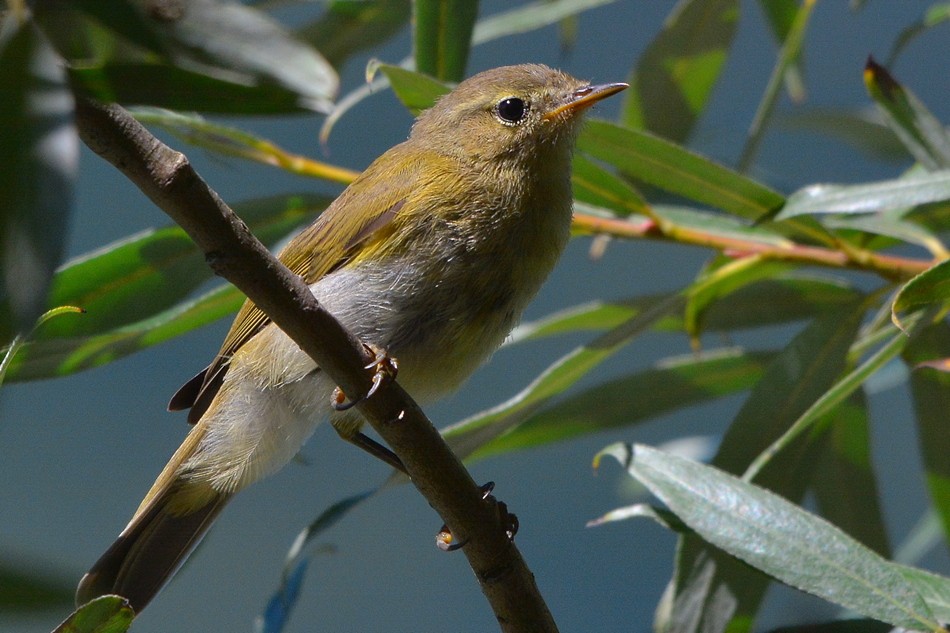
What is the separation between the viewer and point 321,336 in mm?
1312

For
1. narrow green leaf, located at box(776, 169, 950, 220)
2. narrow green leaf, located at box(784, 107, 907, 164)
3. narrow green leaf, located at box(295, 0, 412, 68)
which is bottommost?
narrow green leaf, located at box(776, 169, 950, 220)

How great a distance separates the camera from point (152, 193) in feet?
3.50

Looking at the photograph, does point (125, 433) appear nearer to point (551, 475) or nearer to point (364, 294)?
point (551, 475)

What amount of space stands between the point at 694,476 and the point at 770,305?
0.89 m

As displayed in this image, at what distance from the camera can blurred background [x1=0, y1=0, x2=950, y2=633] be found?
4539mm

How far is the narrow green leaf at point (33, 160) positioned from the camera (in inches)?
28.6

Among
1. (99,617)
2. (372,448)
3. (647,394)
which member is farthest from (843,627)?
(99,617)

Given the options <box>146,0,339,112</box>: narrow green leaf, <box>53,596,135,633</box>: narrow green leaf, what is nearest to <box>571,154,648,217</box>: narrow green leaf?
<box>53,596,135,633</box>: narrow green leaf

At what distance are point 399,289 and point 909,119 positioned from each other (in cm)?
114

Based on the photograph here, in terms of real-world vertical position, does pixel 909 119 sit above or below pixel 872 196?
above

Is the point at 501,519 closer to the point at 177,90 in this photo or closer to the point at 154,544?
the point at 154,544

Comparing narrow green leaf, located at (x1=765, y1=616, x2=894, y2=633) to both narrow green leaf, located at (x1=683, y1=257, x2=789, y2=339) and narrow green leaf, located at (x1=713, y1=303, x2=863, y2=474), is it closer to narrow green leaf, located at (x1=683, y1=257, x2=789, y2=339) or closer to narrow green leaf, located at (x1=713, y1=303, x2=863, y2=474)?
narrow green leaf, located at (x1=713, y1=303, x2=863, y2=474)

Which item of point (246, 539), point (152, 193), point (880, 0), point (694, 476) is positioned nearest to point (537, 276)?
point (694, 476)

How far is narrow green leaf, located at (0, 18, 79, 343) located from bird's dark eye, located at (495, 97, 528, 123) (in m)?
1.62
